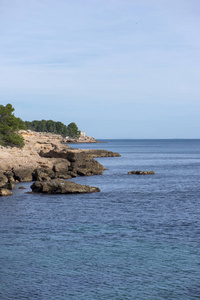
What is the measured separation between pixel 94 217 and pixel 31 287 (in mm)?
19122

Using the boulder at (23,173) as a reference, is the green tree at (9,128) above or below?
above

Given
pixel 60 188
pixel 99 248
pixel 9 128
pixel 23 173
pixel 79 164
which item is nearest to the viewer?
pixel 99 248

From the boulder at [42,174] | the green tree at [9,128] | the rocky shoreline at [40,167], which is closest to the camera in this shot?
the boulder at [42,174]

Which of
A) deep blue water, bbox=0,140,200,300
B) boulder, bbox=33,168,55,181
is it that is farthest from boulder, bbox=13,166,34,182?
deep blue water, bbox=0,140,200,300

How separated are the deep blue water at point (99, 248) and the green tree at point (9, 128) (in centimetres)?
4450

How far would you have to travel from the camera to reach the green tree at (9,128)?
95438mm

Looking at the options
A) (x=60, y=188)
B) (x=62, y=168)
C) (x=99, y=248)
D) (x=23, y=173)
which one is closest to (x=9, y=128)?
(x=62, y=168)

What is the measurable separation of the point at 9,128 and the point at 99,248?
7202cm

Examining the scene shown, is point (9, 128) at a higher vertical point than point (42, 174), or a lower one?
higher

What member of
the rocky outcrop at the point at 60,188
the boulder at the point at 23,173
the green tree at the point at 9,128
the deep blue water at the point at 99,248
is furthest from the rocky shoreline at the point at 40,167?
the deep blue water at the point at 99,248

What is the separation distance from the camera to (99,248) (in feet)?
95.3

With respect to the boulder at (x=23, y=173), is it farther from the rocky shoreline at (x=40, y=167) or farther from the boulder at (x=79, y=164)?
the boulder at (x=79, y=164)

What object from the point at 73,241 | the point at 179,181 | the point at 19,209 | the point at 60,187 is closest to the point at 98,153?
the point at 179,181

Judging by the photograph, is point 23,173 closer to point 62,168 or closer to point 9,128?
point 62,168
